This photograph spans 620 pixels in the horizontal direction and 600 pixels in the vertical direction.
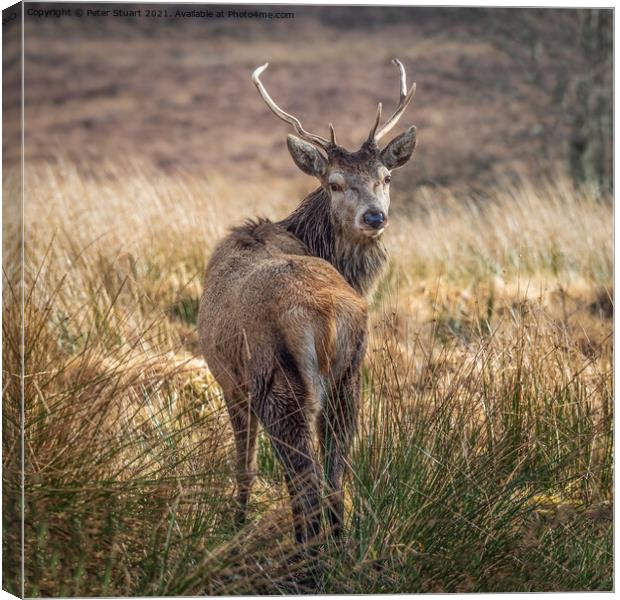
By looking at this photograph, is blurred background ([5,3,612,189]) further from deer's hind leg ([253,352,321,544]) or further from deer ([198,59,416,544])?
deer's hind leg ([253,352,321,544])

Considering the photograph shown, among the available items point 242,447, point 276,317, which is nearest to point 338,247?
point 242,447

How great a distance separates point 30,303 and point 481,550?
2.33 metres

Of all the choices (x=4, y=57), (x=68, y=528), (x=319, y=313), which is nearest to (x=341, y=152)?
(x=319, y=313)

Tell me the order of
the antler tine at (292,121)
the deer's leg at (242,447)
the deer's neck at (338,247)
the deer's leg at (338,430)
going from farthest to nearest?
the deer's neck at (338,247) → the antler tine at (292,121) → the deer's leg at (242,447) → the deer's leg at (338,430)

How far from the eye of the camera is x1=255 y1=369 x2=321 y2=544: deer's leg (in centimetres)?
527

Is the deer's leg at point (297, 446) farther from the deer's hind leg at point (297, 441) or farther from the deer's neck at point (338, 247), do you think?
the deer's neck at point (338, 247)

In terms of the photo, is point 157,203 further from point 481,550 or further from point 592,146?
point 592,146

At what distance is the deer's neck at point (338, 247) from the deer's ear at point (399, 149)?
16.0 inches

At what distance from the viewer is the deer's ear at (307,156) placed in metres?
6.78

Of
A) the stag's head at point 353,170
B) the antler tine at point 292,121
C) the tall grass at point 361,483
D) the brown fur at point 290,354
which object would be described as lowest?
the tall grass at point 361,483

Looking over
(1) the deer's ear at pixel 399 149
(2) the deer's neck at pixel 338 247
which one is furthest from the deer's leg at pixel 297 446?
(1) the deer's ear at pixel 399 149

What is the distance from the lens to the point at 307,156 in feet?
22.5

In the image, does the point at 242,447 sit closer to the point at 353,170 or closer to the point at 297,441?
the point at 297,441

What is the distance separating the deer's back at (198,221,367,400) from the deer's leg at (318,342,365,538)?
108mm
